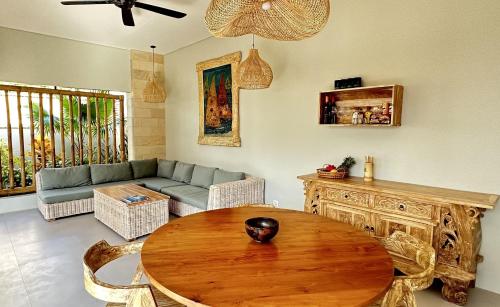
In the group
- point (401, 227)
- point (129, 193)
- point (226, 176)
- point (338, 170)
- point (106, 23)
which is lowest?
point (129, 193)

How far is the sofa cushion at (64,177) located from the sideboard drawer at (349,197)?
4.35 meters

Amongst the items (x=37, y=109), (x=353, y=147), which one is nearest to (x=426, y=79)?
(x=353, y=147)

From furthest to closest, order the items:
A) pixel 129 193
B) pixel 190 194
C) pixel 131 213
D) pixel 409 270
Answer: pixel 190 194
pixel 129 193
pixel 131 213
pixel 409 270

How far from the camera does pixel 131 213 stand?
144 inches

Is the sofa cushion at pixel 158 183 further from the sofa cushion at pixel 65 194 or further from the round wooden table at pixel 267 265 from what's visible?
the round wooden table at pixel 267 265

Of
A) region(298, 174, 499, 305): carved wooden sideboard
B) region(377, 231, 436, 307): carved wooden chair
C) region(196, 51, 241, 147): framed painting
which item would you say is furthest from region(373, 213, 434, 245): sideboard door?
region(196, 51, 241, 147): framed painting

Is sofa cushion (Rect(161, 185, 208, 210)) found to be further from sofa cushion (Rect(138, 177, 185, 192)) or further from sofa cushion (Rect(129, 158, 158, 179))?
sofa cushion (Rect(129, 158, 158, 179))

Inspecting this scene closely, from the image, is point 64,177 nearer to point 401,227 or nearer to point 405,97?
point 401,227

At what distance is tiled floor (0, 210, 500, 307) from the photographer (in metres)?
2.42

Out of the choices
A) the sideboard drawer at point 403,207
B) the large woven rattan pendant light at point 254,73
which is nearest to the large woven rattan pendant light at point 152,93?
the large woven rattan pendant light at point 254,73

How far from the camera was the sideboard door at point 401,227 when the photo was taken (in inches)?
95.0

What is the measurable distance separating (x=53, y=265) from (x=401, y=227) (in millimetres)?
3478

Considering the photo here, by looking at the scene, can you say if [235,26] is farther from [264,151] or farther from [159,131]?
[159,131]

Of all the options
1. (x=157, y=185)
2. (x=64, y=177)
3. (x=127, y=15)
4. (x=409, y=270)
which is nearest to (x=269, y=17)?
(x=409, y=270)
